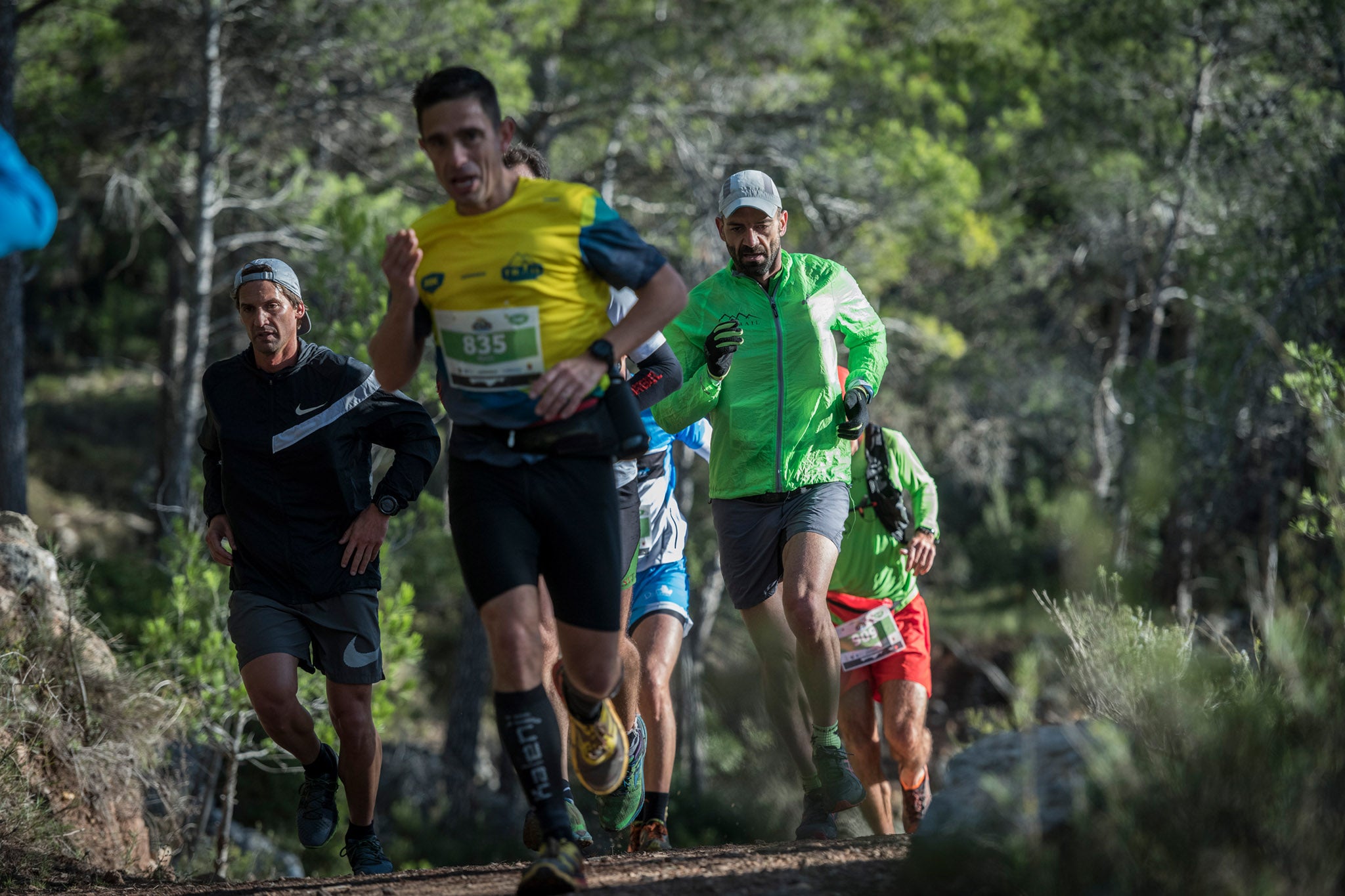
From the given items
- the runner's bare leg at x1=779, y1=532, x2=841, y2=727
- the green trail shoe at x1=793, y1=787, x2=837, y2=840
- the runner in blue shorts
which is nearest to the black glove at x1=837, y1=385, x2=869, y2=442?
the runner's bare leg at x1=779, y1=532, x2=841, y2=727

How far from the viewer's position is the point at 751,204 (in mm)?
5043

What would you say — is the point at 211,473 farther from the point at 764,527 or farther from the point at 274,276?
the point at 764,527

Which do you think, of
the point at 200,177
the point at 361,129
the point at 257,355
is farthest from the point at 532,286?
the point at 361,129

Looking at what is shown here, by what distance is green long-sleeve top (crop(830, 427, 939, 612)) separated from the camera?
614 centimetres

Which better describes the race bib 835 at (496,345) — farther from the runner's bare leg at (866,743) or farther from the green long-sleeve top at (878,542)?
the runner's bare leg at (866,743)

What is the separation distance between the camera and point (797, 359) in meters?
5.11

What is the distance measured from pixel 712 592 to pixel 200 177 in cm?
921

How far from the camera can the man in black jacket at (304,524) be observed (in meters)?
4.58

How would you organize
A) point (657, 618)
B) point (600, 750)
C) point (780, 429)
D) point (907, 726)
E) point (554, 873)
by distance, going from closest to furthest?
point (554, 873), point (600, 750), point (780, 429), point (657, 618), point (907, 726)

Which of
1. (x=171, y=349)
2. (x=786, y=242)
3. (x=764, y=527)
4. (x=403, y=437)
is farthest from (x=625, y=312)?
(x=786, y=242)

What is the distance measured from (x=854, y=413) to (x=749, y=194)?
1.01 m

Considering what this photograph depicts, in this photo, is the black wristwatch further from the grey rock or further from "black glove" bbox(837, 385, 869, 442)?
"black glove" bbox(837, 385, 869, 442)

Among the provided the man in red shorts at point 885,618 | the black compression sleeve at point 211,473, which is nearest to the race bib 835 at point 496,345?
the black compression sleeve at point 211,473

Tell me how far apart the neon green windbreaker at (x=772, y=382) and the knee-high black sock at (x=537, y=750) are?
1.90 meters
